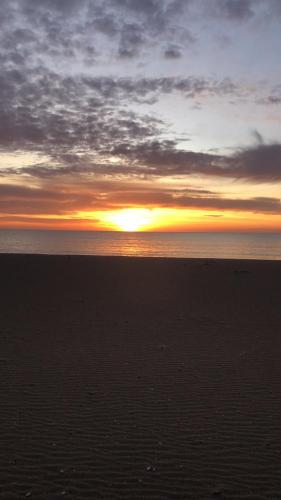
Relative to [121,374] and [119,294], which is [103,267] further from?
[121,374]

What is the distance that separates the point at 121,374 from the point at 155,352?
81.1 inches

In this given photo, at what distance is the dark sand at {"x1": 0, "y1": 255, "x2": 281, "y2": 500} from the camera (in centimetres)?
578

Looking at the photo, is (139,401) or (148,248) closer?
(139,401)

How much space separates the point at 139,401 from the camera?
8320 millimetres

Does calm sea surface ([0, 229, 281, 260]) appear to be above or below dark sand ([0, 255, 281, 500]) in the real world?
above

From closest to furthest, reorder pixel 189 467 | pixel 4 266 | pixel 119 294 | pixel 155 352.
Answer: pixel 189 467 → pixel 155 352 → pixel 119 294 → pixel 4 266

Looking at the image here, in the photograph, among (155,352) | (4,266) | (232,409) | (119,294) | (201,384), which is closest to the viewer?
(232,409)

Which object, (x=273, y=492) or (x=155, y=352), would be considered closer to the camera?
(x=273, y=492)

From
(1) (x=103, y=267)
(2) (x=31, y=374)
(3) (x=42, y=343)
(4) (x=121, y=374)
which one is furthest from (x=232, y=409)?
(1) (x=103, y=267)

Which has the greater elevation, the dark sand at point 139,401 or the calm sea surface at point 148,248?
the calm sea surface at point 148,248

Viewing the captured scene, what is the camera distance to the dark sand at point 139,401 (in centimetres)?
578

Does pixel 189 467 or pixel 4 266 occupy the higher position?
pixel 4 266

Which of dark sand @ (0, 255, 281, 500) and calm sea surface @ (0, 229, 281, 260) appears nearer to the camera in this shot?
dark sand @ (0, 255, 281, 500)

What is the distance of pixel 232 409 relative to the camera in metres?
7.99
